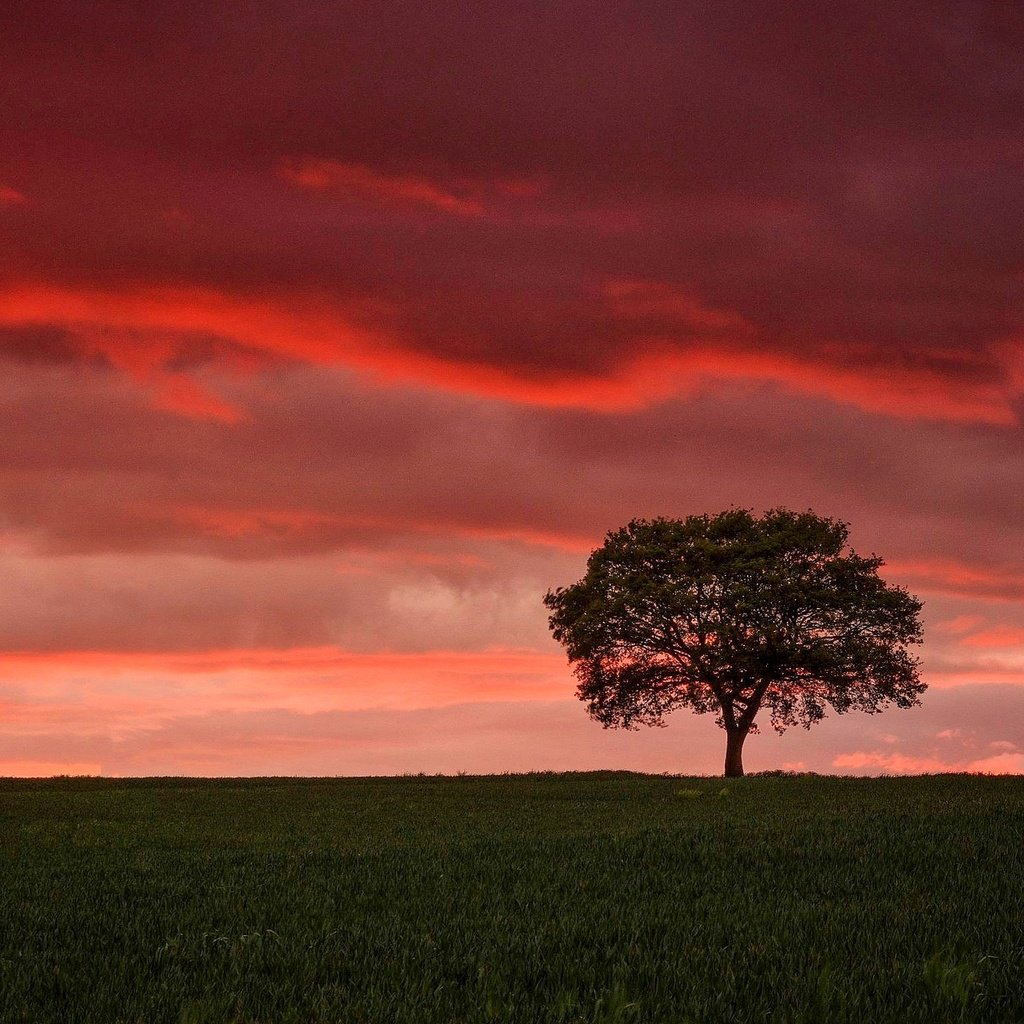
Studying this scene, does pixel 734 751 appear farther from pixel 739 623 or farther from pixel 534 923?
pixel 534 923

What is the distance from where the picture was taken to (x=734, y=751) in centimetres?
4916

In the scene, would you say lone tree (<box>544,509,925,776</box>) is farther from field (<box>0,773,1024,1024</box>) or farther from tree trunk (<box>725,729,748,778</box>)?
field (<box>0,773,1024,1024</box>)

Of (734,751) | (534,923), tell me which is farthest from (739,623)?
(534,923)

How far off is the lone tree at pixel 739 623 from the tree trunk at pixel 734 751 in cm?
7

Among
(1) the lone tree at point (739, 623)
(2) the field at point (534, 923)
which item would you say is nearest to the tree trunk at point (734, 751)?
(1) the lone tree at point (739, 623)

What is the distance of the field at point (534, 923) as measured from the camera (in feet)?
24.5

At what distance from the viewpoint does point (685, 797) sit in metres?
31.4

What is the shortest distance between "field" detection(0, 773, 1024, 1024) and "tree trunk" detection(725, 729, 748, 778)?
27365 mm

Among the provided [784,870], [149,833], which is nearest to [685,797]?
[149,833]

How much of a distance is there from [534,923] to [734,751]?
41.0m

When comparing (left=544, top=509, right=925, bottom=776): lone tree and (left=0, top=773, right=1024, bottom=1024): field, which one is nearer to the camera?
(left=0, top=773, right=1024, bottom=1024): field

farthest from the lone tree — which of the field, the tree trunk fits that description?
the field

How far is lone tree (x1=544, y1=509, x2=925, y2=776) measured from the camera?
46.9 meters

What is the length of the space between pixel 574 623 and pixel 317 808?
71.1 feet
